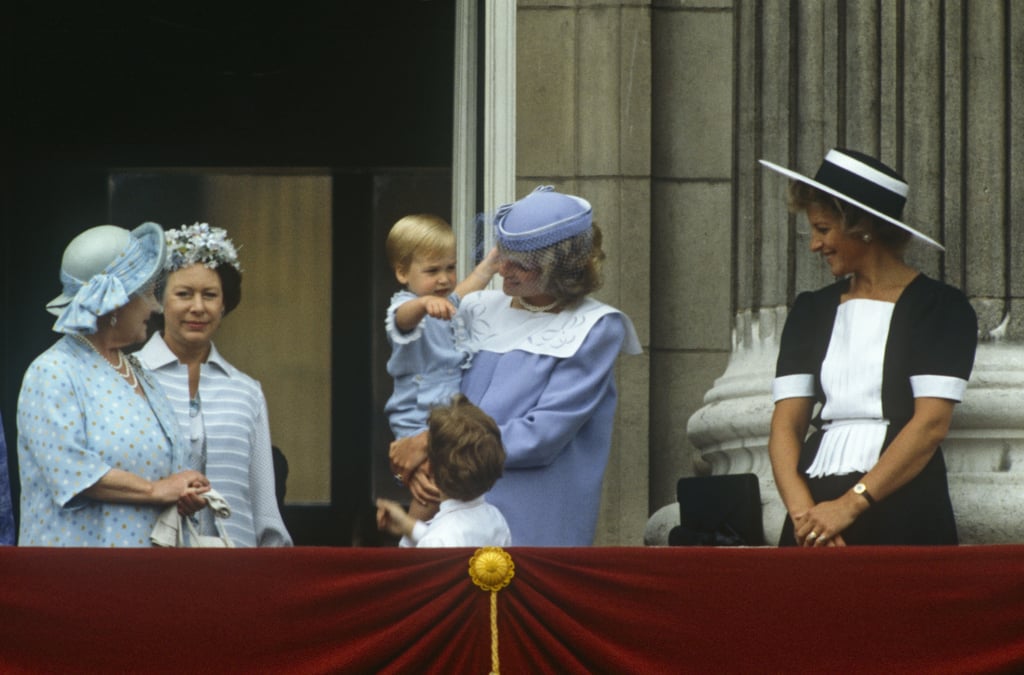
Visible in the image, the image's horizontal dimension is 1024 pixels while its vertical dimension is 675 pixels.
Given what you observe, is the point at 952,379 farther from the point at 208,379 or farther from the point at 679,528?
the point at 208,379

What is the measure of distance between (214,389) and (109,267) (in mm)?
568

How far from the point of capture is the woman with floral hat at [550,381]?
5.98 m

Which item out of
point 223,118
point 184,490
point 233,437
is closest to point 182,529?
point 184,490

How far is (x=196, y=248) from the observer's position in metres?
6.57

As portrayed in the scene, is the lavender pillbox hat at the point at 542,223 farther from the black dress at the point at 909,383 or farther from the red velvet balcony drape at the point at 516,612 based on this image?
the red velvet balcony drape at the point at 516,612

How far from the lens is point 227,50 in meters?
10.3

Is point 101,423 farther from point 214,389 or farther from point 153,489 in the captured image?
point 214,389

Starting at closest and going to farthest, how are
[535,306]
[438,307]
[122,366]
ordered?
[438,307]
[122,366]
[535,306]

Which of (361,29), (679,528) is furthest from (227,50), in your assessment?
(679,528)

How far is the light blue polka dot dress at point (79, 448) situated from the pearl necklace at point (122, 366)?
14 millimetres

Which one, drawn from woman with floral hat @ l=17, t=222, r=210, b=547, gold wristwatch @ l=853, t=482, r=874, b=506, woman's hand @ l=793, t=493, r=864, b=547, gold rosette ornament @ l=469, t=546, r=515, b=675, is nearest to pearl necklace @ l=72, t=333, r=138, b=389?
woman with floral hat @ l=17, t=222, r=210, b=547

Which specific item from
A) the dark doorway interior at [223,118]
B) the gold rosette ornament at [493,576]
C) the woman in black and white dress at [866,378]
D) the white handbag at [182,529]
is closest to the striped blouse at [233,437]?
the white handbag at [182,529]

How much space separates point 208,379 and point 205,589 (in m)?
1.35

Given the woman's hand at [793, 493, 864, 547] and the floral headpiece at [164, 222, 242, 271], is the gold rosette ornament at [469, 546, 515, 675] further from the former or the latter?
the floral headpiece at [164, 222, 242, 271]
